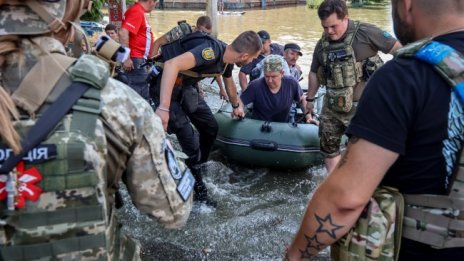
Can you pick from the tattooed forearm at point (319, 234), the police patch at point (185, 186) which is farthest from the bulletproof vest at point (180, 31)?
the tattooed forearm at point (319, 234)

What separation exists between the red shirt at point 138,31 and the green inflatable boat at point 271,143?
1768 millimetres

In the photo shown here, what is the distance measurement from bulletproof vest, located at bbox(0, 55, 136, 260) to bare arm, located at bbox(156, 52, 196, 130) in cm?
222

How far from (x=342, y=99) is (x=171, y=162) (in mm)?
2835

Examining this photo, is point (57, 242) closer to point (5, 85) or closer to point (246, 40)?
point (5, 85)

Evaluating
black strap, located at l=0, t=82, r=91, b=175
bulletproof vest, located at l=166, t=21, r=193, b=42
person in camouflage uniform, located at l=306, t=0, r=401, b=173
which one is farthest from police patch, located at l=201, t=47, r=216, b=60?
black strap, located at l=0, t=82, r=91, b=175

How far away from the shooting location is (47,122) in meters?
1.05

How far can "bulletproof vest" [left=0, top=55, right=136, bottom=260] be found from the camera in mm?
1065

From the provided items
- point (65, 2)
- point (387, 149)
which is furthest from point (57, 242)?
point (387, 149)

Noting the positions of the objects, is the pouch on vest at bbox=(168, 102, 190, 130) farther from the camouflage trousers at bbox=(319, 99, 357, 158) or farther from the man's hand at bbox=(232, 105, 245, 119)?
the camouflage trousers at bbox=(319, 99, 357, 158)

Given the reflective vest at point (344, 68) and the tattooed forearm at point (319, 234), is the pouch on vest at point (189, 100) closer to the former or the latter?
the reflective vest at point (344, 68)

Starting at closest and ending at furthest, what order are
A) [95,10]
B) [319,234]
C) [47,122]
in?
[47,122]
[319,234]
[95,10]

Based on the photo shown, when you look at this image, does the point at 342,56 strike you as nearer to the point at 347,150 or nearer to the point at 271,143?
the point at 271,143

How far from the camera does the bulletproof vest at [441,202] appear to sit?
1229 mm

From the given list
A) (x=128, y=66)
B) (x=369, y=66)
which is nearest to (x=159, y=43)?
(x=128, y=66)
